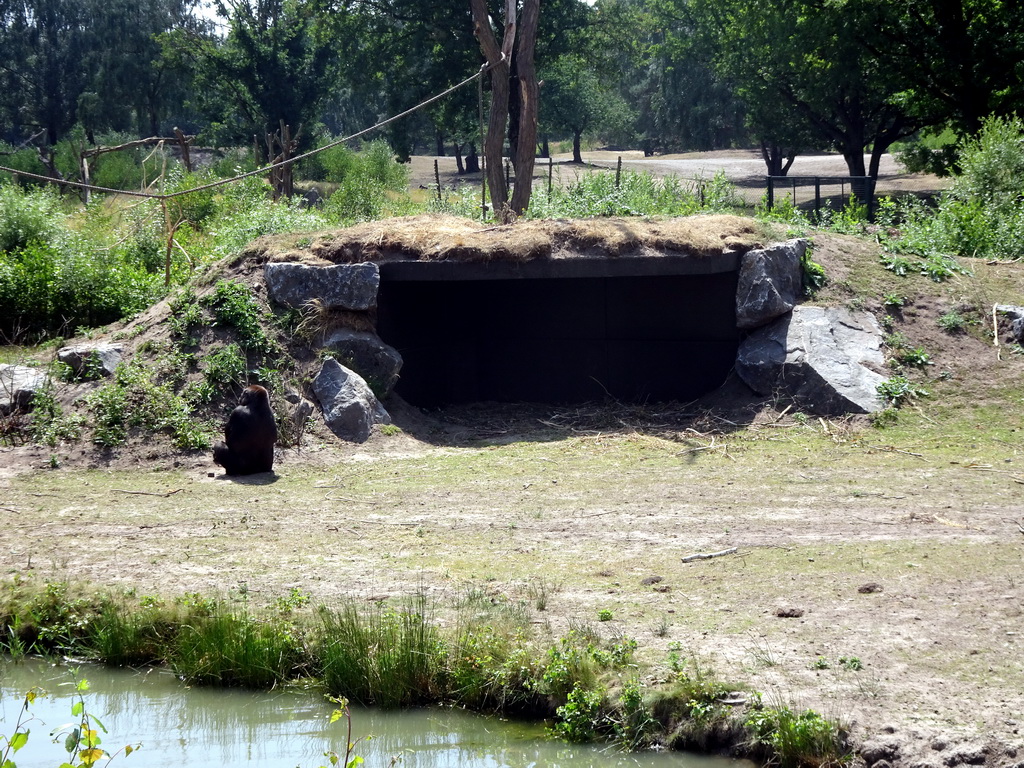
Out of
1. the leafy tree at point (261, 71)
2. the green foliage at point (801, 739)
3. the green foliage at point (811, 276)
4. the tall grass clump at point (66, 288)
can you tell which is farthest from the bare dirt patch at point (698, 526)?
the leafy tree at point (261, 71)

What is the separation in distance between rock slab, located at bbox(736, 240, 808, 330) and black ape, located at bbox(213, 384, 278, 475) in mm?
6203

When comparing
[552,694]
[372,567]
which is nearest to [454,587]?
[372,567]

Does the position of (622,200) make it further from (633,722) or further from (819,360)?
(633,722)

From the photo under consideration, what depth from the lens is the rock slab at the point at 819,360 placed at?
11.7 meters

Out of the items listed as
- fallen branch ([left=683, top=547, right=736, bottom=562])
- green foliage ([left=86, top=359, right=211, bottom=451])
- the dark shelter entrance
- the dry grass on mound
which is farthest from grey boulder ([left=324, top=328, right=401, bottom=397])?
fallen branch ([left=683, top=547, right=736, bottom=562])

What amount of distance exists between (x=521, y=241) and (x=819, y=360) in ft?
13.2

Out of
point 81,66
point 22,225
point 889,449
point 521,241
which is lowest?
point 889,449

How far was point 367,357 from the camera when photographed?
1264cm

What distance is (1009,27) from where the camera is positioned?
915 inches

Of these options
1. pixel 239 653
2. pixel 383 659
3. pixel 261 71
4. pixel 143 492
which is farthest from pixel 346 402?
pixel 261 71

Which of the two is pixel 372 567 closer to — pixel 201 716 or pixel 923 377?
pixel 201 716

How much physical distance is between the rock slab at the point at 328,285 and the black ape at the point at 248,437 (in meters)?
2.60

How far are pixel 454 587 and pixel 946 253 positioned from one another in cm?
1068

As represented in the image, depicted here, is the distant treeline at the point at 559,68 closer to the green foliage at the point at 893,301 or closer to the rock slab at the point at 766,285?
the green foliage at the point at 893,301
